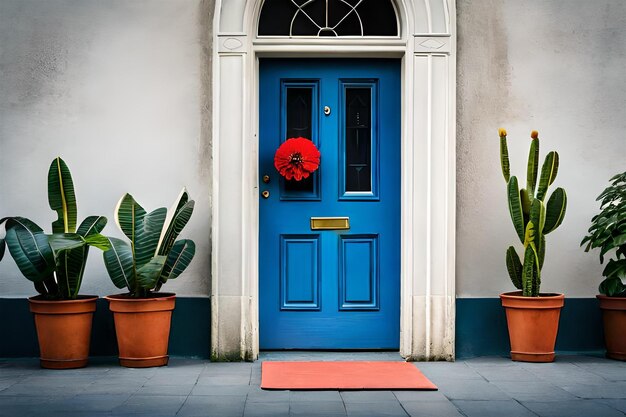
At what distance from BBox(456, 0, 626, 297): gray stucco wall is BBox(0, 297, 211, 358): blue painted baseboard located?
78.8 inches

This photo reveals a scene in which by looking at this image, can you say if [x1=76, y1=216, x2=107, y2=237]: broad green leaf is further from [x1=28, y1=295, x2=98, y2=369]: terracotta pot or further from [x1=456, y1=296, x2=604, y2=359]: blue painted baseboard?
[x1=456, y1=296, x2=604, y2=359]: blue painted baseboard

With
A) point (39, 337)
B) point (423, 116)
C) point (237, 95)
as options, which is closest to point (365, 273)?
point (423, 116)

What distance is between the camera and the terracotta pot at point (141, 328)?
5.43 metres

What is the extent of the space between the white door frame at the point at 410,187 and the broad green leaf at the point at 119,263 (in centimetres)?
67

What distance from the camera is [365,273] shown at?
6.14 metres

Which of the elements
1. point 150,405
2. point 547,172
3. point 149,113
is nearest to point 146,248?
point 149,113

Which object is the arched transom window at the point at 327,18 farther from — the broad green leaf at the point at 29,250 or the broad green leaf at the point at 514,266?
the broad green leaf at the point at 29,250

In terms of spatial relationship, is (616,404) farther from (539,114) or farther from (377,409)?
(539,114)

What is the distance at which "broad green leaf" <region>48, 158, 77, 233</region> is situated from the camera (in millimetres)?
5465

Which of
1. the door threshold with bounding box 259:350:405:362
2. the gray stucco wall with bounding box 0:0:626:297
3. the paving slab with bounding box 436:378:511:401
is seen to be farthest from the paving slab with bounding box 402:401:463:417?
the gray stucco wall with bounding box 0:0:626:297

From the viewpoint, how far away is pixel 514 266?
576cm

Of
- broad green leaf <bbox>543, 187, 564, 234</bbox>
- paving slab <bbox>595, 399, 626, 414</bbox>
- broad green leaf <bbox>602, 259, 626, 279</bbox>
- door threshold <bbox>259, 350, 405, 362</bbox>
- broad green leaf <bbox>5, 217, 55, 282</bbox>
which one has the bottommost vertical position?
door threshold <bbox>259, 350, 405, 362</bbox>

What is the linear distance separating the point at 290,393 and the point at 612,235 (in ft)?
8.63

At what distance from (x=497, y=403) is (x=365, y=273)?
1941mm
